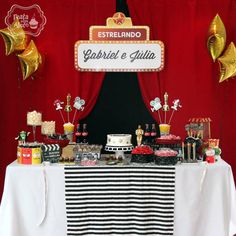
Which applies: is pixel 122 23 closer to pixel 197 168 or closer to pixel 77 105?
pixel 77 105

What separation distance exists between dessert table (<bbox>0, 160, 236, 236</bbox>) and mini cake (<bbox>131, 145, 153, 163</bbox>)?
217mm

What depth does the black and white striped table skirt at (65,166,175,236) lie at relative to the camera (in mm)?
3000

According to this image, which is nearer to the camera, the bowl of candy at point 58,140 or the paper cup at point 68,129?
the bowl of candy at point 58,140

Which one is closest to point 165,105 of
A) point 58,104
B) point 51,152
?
point 58,104

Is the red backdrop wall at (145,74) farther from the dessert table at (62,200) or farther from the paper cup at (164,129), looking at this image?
the dessert table at (62,200)

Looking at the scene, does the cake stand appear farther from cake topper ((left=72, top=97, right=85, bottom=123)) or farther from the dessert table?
cake topper ((left=72, top=97, right=85, bottom=123))

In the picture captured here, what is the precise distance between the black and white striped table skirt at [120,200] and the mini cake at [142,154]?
12cm

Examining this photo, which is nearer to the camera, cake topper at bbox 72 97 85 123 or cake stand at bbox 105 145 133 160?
cake stand at bbox 105 145 133 160

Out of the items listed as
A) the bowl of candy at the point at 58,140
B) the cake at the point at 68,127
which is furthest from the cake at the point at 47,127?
the cake at the point at 68,127

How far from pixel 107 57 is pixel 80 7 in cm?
56

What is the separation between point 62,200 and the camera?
300 centimetres

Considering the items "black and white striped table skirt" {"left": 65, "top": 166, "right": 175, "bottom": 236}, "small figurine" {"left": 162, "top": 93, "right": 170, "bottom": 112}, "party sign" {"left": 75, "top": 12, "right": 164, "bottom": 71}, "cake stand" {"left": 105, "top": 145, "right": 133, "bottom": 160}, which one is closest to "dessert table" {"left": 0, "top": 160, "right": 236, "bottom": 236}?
"black and white striped table skirt" {"left": 65, "top": 166, "right": 175, "bottom": 236}

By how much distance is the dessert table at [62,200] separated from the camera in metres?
2.98

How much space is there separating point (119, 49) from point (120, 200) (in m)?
1.47
